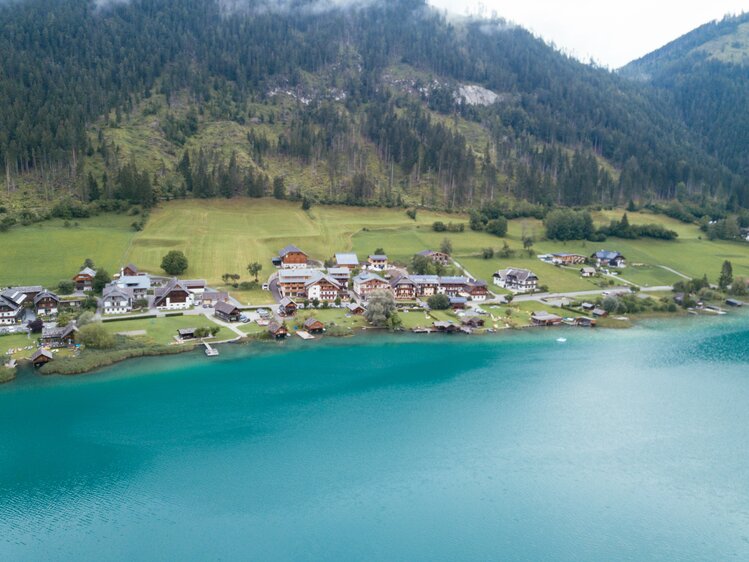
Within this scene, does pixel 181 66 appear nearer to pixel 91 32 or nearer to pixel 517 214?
pixel 91 32

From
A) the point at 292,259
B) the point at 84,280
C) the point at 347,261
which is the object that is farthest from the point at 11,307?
the point at 347,261

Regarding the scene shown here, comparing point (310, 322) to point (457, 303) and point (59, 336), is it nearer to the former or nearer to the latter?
point (457, 303)

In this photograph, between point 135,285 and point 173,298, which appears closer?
point 173,298

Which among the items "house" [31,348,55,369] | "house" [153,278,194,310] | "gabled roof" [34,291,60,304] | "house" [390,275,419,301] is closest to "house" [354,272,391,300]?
"house" [390,275,419,301]

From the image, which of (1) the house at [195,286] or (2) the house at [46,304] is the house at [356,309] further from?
(2) the house at [46,304]

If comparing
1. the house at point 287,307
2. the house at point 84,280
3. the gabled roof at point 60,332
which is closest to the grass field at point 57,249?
the house at point 84,280

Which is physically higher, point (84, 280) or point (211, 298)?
point (84, 280)

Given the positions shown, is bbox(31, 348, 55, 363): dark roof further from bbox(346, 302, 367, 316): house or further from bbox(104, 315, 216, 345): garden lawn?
bbox(346, 302, 367, 316): house
